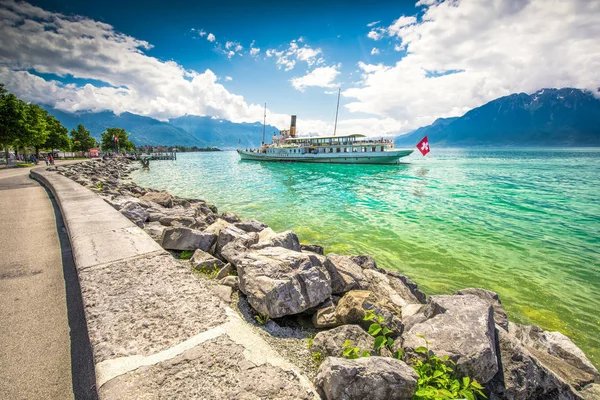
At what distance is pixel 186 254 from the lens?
16.7 feet

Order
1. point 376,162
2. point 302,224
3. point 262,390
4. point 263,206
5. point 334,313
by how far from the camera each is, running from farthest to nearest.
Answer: point 376,162
point 263,206
point 302,224
point 334,313
point 262,390

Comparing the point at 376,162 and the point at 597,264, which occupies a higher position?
the point at 376,162

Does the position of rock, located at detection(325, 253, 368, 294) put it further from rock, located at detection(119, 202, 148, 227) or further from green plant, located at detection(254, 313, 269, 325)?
rock, located at detection(119, 202, 148, 227)

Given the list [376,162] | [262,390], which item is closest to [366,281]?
[262,390]

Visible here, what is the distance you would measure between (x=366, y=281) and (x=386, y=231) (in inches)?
253

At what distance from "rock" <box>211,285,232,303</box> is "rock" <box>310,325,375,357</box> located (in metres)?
1.43

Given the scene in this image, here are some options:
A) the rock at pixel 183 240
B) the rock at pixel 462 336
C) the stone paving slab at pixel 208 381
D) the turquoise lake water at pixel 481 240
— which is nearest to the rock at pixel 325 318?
the rock at pixel 462 336

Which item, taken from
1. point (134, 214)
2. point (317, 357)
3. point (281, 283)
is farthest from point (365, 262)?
point (134, 214)

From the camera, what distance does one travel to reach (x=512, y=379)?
8.82 ft

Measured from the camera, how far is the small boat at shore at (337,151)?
52969 mm

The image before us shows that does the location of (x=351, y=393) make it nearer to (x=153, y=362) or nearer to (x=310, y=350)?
(x=310, y=350)

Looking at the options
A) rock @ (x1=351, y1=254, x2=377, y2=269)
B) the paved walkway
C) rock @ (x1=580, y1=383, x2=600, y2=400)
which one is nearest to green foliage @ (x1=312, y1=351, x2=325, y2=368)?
the paved walkway

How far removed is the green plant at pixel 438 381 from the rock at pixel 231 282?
2.59 metres

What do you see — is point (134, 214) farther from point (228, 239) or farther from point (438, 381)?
point (438, 381)
